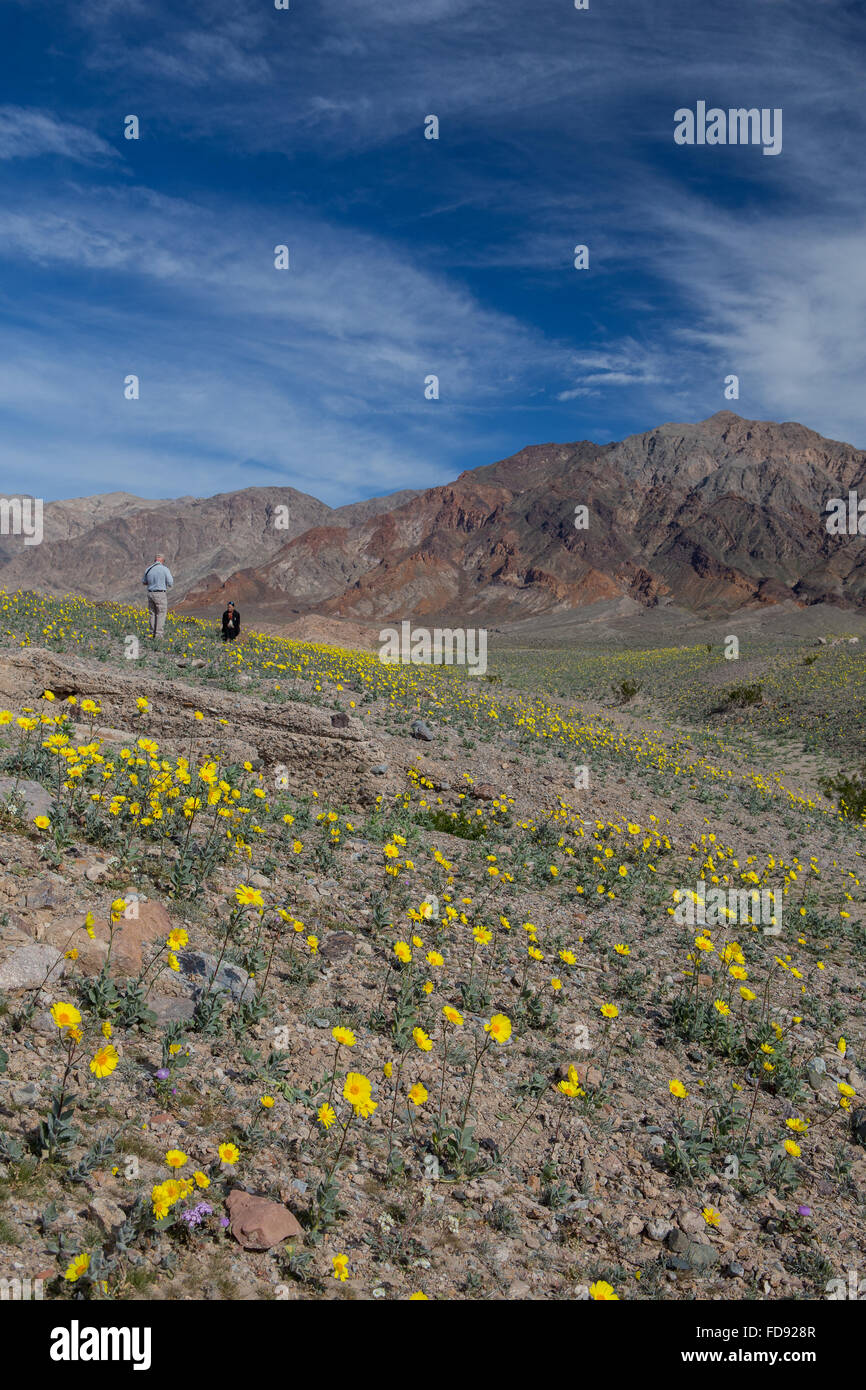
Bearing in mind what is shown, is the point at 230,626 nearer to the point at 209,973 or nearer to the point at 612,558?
the point at 209,973

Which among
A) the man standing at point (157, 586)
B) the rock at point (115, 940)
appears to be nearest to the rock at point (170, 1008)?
the rock at point (115, 940)

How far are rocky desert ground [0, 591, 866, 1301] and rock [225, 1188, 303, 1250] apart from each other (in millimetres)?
12

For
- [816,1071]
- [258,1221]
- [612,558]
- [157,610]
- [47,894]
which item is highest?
[612,558]

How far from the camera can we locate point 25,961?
3816 millimetres

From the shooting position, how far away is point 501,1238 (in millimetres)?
3348

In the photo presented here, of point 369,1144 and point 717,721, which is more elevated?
point 717,721

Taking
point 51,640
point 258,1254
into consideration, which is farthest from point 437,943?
point 51,640

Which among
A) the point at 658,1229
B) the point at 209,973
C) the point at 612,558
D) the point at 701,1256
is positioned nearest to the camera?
the point at 701,1256

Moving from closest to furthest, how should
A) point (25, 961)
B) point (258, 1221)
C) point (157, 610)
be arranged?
point (258, 1221)
point (25, 961)
point (157, 610)

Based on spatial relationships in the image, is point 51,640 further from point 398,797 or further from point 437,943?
point 437,943

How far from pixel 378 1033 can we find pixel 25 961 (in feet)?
7.06

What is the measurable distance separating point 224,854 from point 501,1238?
3591mm

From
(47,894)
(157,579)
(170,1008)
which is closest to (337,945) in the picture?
(170,1008)
